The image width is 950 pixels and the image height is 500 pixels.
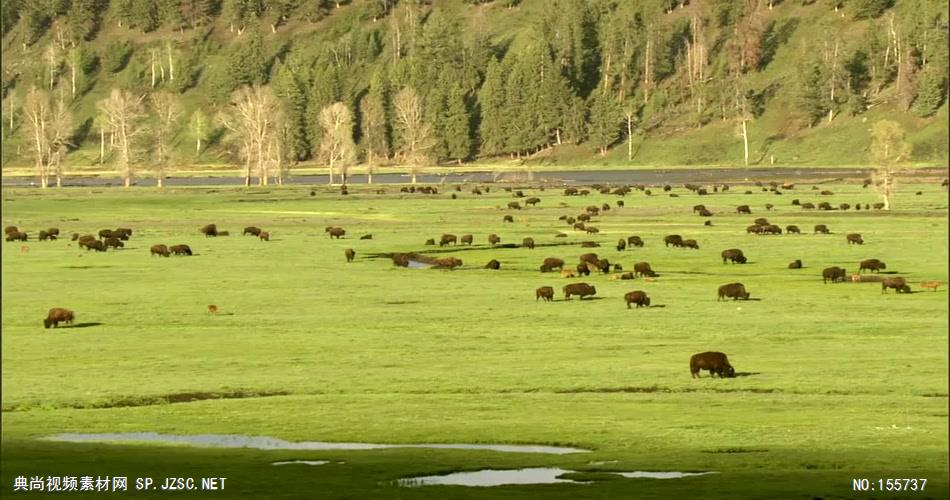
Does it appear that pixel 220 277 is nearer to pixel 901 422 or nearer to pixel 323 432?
pixel 323 432

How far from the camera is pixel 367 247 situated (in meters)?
81.5

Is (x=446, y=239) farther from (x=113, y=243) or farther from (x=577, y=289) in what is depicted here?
(x=577, y=289)

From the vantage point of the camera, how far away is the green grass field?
2599 centimetres

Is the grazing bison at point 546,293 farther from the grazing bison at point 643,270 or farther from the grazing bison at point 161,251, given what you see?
the grazing bison at point 161,251

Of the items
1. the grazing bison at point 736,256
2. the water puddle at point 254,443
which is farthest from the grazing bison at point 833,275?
the water puddle at point 254,443

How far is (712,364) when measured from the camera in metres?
36.5

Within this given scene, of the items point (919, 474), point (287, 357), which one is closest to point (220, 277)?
point (287, 357)

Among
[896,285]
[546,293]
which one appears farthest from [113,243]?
[896,285]

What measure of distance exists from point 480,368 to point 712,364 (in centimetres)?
624

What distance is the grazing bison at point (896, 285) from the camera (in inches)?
2172

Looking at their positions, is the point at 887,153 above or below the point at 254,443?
above

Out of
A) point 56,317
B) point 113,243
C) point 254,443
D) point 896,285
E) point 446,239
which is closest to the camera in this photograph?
point 254,443

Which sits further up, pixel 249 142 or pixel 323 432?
pixel 249 142

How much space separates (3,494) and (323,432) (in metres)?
8.80
